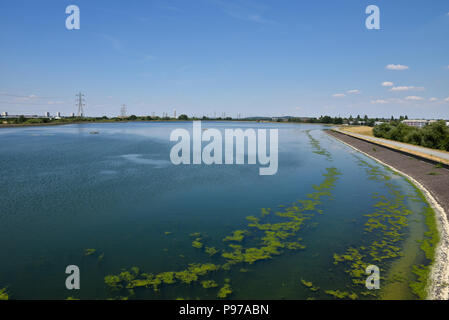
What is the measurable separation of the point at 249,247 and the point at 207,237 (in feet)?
6.97

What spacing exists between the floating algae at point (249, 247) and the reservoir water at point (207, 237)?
0.05 m

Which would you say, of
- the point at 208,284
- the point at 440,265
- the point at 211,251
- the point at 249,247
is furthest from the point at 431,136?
the point at 208,284

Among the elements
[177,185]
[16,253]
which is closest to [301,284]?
[16,253]

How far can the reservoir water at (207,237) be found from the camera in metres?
8.77

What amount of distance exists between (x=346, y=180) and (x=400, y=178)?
5898 mm

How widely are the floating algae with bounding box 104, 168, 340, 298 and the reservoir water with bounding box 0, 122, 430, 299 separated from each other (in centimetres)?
5

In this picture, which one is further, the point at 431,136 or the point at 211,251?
the point at 431,136

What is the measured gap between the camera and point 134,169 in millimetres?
27594

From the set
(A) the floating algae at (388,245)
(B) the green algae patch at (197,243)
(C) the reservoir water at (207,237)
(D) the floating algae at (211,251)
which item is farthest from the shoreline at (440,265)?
(B) the green algae patch at (197,243)

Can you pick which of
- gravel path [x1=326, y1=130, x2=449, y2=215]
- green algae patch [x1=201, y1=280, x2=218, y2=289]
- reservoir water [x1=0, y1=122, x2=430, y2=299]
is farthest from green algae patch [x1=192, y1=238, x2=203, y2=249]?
gravel path [x1=326, y1=130, x2=449, y2=215]

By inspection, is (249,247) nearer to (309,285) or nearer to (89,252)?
(309,285)

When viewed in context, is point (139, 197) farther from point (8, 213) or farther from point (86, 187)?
point (8, 213)

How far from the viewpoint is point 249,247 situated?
37.3 feet

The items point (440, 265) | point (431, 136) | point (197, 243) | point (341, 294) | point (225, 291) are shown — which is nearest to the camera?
point (341, 294)
